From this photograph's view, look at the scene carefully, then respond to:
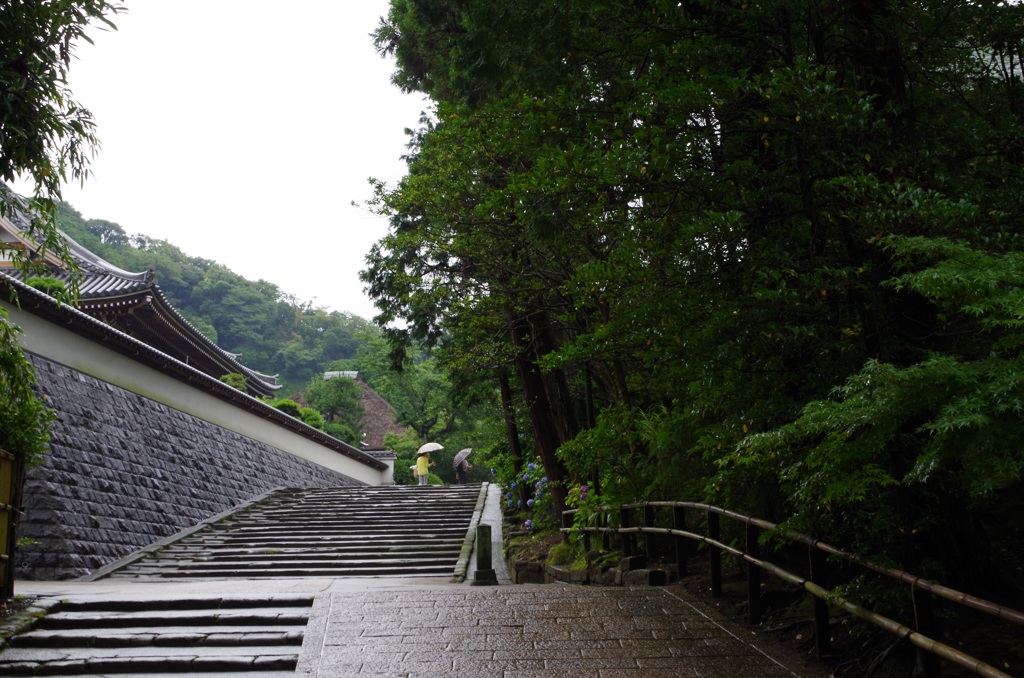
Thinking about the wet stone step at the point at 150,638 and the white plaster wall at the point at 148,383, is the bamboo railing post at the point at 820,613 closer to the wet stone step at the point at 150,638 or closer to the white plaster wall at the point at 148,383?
the wet stone step at the point at 150,638

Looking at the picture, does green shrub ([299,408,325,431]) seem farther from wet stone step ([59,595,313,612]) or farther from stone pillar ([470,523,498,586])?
wet stone step ([59,595,313,612])

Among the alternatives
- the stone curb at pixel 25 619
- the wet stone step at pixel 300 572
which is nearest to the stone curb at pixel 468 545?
the wet stone step at pixel 300 572

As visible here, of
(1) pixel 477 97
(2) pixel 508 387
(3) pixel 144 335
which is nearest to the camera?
(1) pixel 477 97

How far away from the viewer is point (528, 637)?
525 cm

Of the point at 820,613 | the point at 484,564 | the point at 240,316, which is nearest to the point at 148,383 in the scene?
the point at 484,564

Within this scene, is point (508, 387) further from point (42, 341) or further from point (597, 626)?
point (597, 626)

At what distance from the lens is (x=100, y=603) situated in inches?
257

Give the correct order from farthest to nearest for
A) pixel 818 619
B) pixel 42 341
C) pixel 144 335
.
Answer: pixel 144 335
pixel 42 341
pixel 818 619

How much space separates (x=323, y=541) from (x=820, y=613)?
10.3 metres

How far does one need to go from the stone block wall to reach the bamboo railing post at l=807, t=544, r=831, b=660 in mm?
8950

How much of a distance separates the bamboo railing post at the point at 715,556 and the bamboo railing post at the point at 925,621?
2345mm

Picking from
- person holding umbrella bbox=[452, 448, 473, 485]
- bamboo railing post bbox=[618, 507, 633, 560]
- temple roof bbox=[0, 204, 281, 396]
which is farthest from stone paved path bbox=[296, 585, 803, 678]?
person holding umbrella bbox=[452, 448, 473, 485]

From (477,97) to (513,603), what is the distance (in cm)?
573

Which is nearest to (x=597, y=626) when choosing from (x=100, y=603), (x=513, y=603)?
(x=513, y=603)
